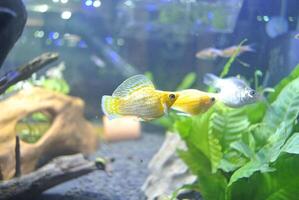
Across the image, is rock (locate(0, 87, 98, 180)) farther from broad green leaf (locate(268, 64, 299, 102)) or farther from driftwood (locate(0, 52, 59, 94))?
broad green leaf (locate(268, 64, 299, 102))

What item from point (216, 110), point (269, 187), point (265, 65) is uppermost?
point (265, 65)

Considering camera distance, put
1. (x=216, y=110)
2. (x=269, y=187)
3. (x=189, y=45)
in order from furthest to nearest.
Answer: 1. (x=189, y=45)
2. (x=216, y=110)
3. (x=269, y=187)

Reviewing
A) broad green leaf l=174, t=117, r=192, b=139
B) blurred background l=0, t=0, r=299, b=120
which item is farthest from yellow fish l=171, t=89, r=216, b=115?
blurred background l=0, t=0, r=299, b=120

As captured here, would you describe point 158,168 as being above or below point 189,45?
below

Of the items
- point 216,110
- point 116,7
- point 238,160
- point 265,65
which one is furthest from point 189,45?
point 238,160

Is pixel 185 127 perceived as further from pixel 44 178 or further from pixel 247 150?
pixel 44 178

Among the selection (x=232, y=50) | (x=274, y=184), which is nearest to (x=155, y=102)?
(x=274, y=184)

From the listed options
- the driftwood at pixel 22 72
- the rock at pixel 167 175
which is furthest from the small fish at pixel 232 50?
the driftwood at pixel 22 72

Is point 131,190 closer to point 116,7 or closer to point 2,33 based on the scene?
point 2,33
